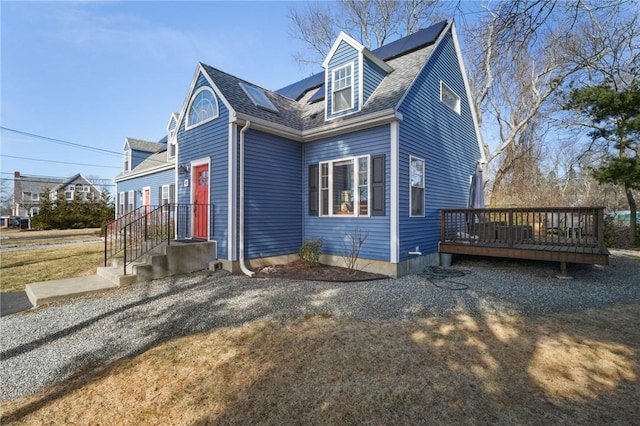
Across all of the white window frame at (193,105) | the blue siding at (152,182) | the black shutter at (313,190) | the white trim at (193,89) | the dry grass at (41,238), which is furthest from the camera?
the dry grass at (41,238)

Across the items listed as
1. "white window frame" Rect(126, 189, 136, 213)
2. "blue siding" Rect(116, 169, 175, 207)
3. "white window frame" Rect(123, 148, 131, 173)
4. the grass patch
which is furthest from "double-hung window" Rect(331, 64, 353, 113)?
"white window frame" Rect(123, 148, 131, 173)

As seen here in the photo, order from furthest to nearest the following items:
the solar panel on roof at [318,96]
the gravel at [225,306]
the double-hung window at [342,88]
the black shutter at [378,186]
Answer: the solar panel on roof at [318,96]
the double-hung window at [342,88]
the black shutter at [378,186]
the gravel at [225,306]

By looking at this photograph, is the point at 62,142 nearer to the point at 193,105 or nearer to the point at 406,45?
the point at 193,105

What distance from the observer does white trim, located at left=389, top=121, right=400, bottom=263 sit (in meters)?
6.82

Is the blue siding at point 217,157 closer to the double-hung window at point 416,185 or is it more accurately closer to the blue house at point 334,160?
the blue house at point 334,160

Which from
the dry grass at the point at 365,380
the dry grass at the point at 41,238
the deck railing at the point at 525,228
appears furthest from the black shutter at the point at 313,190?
the dry grass at the point at 41,238

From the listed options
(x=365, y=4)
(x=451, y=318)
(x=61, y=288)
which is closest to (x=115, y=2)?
(x=61, y=288)

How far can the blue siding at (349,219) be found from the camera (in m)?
7.05

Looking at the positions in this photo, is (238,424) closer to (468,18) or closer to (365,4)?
(468,18)

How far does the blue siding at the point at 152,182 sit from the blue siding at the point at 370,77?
413 inches

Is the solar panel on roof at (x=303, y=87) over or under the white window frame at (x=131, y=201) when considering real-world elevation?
over

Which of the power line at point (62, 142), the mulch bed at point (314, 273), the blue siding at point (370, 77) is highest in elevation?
the power line at point (62, 142)

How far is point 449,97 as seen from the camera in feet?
32.2

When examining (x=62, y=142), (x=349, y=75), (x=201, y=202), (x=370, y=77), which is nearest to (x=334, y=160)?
(x=349, y=75)
